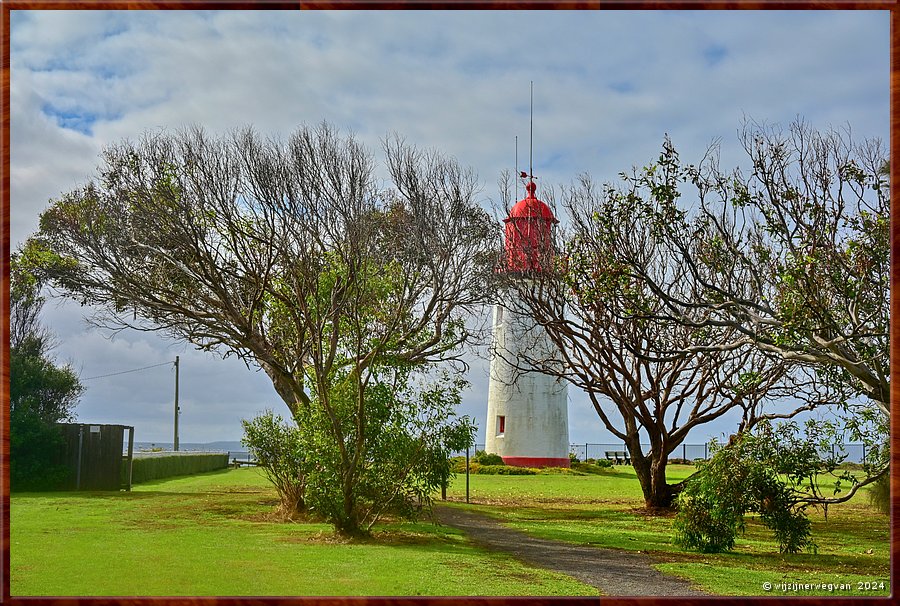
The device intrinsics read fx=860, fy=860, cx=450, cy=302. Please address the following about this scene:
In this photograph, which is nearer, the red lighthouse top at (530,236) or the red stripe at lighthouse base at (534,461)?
the red lighthouse top at (530,236)

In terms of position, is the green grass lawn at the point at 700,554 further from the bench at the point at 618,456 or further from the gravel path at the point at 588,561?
the bench at the point at 618,456

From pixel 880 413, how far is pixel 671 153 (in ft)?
13.5

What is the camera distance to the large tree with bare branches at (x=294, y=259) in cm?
1174

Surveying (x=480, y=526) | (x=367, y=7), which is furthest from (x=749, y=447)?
(x=367, y=7)

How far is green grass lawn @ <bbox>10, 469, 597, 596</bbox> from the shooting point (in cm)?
767

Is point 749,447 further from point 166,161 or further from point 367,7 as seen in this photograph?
point 166,161

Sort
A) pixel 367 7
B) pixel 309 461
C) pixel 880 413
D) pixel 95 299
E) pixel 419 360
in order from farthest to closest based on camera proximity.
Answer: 1. pixel 95 299
2. pixel 419 360
3. pixel 309 461
4. pixel 880 413
5. pixel 367 7

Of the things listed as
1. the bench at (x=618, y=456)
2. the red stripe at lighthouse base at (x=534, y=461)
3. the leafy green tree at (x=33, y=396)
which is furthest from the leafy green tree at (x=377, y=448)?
the bench at (x=618, y=456)

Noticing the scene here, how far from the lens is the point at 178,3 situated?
6.20 m

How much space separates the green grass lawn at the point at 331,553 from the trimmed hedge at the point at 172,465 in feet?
12.1

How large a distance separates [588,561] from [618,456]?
2485 centimetres

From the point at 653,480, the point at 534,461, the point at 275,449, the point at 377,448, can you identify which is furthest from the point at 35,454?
the point at 534,461

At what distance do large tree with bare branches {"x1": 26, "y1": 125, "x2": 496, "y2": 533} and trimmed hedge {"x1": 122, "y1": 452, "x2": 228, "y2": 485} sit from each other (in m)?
5.83

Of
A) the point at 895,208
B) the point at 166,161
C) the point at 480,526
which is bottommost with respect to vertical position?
the point at 480,526
